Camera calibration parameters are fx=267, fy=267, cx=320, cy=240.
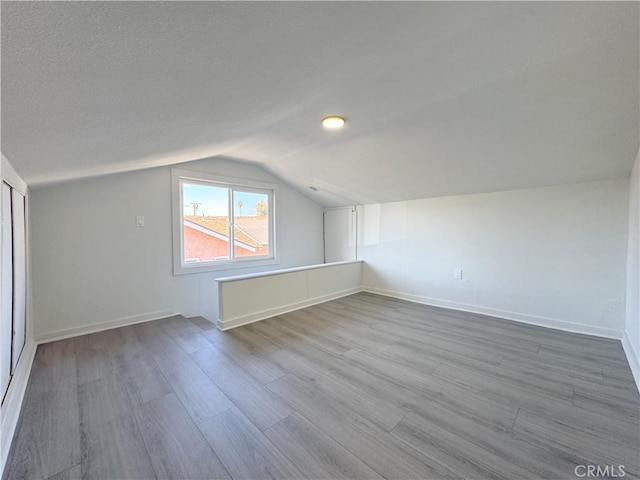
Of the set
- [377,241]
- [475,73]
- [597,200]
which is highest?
[475,73]

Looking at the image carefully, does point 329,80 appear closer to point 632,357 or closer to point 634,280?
point 634,280

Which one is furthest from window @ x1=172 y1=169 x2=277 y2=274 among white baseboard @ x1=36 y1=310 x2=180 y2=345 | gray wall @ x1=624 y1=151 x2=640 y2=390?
gray wall @ x1=624 y1=151 x2=640 y2=390

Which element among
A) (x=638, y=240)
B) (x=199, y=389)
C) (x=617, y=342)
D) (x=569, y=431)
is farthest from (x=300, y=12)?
→ (x=617, y=342)

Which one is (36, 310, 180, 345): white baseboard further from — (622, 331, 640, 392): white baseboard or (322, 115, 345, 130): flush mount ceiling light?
(622, 331, 640, 392): white baseboard

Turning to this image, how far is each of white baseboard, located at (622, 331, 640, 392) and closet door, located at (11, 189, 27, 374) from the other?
4.55 meters

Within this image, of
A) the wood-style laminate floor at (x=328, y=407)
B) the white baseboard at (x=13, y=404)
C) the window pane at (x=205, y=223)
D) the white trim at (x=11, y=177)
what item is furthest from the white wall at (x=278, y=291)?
the white trim at (x=11, y=177)

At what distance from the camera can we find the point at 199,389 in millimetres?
1927

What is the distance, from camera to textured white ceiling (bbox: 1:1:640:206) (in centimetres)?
76

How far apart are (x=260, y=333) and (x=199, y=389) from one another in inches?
42.1

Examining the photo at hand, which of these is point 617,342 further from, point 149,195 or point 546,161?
point 149,195

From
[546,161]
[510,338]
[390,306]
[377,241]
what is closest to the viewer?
[546,161]

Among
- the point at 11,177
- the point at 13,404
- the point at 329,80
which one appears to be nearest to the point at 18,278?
the point at 11,177

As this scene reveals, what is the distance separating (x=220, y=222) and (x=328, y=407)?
3.26m

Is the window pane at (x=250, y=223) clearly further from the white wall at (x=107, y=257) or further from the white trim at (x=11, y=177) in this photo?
the white trim at (x=11, y=177)
